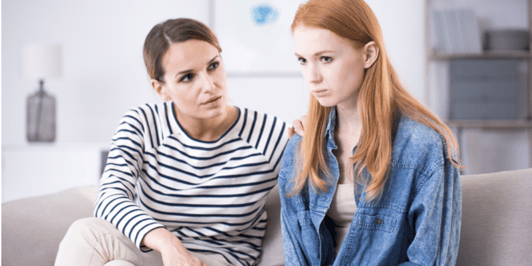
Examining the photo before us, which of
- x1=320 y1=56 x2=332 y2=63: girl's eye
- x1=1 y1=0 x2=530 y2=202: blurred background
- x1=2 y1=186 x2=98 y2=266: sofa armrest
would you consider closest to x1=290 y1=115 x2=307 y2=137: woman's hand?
x1=320 y1=56 x2=332 y2=63: girl's eye

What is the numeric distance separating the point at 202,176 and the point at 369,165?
45 cm

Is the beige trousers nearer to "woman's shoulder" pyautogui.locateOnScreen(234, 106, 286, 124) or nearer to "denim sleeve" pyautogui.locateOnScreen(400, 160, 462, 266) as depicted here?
"woman's shoulder" pyautogui.locateOnScreen(234, 106, 286, 124)

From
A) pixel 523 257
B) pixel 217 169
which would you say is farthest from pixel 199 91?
pixel 523 257

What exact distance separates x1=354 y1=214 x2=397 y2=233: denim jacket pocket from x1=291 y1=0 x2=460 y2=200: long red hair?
0.14 ft

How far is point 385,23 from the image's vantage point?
2.75 m

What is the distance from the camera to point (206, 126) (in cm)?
115

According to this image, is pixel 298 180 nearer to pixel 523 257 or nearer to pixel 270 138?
pixel 270 138

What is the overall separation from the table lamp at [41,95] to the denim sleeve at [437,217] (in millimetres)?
2438

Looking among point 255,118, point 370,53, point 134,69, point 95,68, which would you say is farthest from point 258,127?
point 95,68

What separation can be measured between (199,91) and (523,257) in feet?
2.68

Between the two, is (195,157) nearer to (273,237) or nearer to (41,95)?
(273,237)

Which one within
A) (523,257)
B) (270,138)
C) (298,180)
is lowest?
(523,257)

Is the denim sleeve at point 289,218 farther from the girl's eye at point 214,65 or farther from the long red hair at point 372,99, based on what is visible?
the girl's eye at point 214,65

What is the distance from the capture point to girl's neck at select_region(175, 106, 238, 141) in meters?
1.15
